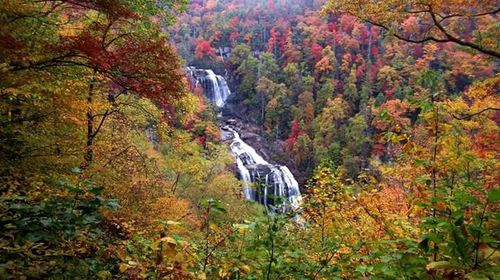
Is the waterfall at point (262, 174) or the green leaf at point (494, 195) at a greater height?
the green leaf at point (494, 195)

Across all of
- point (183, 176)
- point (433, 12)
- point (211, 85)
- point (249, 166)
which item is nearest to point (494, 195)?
point (433, 12)

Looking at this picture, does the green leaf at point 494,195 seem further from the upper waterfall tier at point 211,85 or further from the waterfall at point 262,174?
the upper waterfall tier at point 211,85

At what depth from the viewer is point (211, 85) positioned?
45406 millimetres

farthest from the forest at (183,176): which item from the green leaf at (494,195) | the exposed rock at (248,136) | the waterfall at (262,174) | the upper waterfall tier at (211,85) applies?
the upper waterfall tier at (211,85)

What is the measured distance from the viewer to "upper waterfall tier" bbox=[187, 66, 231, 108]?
44.2m

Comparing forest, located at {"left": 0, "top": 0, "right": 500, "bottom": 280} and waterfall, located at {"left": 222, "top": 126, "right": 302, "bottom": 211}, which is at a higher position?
forest, located at {"left": 0, "top": 0, "right": 500, "bottom": 280}

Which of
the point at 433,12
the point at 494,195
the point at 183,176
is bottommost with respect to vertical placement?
the point at 183,176

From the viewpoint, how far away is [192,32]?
69.0 m

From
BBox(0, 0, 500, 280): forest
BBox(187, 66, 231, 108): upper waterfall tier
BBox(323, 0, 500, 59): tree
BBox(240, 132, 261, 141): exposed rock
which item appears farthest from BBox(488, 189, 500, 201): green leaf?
BBox(187, 66, 231, 108): upper waterfall tier

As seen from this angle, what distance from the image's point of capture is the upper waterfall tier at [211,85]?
44188mm

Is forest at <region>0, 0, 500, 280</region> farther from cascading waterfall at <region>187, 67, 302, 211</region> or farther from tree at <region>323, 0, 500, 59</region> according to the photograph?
cascading waterfall at <region>187, 67, 302, 211</region>

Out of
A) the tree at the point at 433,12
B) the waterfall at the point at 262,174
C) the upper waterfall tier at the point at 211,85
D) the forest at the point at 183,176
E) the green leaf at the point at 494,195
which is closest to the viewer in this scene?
the green leaf at the point at 494,195

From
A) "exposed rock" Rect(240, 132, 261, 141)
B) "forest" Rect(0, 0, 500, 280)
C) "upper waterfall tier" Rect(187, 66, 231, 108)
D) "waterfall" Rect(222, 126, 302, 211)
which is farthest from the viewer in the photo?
"upper waterfall tier" Rect(187, 66, 231, 108)

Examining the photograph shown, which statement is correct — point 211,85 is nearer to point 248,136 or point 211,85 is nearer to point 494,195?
point 248,136
